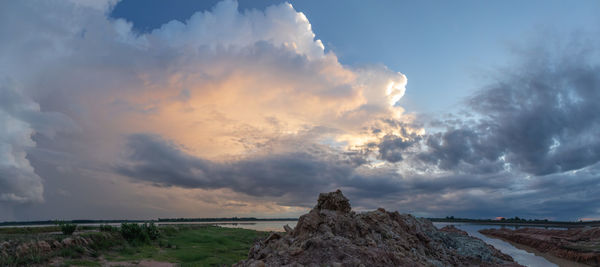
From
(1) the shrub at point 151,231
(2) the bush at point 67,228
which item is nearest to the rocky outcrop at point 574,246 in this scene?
(1) the shrub at point 151,231

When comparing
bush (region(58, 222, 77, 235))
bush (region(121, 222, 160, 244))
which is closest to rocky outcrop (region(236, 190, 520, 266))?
bush (region(121, 222, 160, 244))

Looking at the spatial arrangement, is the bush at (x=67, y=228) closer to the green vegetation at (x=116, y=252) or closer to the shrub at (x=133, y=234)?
the green vegetation at (x=116, y=252)

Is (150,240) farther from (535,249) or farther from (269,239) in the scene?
(535,249)

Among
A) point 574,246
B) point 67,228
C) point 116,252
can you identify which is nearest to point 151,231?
point 67,228

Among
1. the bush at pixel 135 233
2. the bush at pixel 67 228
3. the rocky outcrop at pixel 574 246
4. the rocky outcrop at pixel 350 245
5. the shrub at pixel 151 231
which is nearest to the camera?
the rocky outcrop at pixel 350 245

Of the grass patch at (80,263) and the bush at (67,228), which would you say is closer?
the grass patch at (80,263)

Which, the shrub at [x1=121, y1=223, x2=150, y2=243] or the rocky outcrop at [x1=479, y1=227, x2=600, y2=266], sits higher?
the shrub at [x1=121, y1=223, x2=150, y2=243]

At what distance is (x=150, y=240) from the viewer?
30.2 m

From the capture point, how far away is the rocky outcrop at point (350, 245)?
39.9 feet

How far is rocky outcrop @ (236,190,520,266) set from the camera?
1217cm

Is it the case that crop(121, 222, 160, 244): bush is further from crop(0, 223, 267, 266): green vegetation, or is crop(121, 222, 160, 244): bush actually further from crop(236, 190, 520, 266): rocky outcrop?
crop(236, 190, 520, 266): rocky outcrop

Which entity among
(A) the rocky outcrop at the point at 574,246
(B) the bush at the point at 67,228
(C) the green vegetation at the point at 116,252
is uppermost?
(B) the bush at the point at 67,228

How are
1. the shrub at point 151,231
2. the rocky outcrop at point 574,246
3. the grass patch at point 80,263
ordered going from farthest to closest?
the rocky outcrop at point 574,246
the shrub at point 151,231
the grass patch at point 80,263

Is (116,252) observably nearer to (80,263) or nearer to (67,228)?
(80,263)
